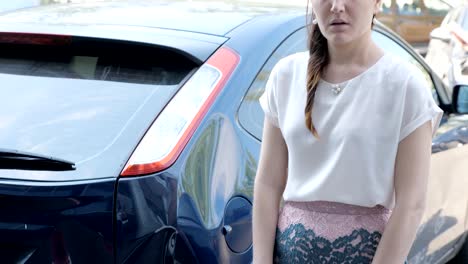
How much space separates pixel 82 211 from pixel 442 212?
224 centimetres

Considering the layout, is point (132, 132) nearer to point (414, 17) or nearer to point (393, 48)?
point (393, 48)

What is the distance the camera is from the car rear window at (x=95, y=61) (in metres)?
2.55

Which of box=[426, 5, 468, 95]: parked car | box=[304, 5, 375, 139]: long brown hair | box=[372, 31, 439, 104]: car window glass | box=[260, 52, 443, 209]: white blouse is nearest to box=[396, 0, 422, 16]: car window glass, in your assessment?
box=[426, 5, 468, 95]: parked car

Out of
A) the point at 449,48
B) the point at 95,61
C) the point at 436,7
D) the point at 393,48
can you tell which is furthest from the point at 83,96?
the point at 436,7

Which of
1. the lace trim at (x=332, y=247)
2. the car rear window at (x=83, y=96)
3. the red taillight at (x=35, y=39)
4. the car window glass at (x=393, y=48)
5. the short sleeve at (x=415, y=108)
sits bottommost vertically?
the car window glass at (x=393, y=48)

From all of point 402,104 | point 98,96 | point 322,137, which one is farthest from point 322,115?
point 98,96

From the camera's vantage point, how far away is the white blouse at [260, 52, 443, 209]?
188 cm

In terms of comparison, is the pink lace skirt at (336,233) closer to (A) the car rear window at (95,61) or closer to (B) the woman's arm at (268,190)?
(B) the woman's arm at (268,190)

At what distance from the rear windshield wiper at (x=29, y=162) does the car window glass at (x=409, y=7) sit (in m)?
15.0

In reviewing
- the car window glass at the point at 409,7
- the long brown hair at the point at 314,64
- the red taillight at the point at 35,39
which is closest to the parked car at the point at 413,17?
the car window glass at the point at 409,7

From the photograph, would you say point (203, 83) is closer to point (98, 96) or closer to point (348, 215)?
point (98, 96)

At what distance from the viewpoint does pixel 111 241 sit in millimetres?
2152

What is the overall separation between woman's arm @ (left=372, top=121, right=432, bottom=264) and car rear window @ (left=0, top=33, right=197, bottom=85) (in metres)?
0.87

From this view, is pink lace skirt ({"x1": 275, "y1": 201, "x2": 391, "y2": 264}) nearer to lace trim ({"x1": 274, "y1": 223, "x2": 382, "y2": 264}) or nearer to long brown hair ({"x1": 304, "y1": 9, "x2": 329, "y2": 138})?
lace trim ({"x1": 274, "y1": 223, "x2": 382, "y2": 264})
